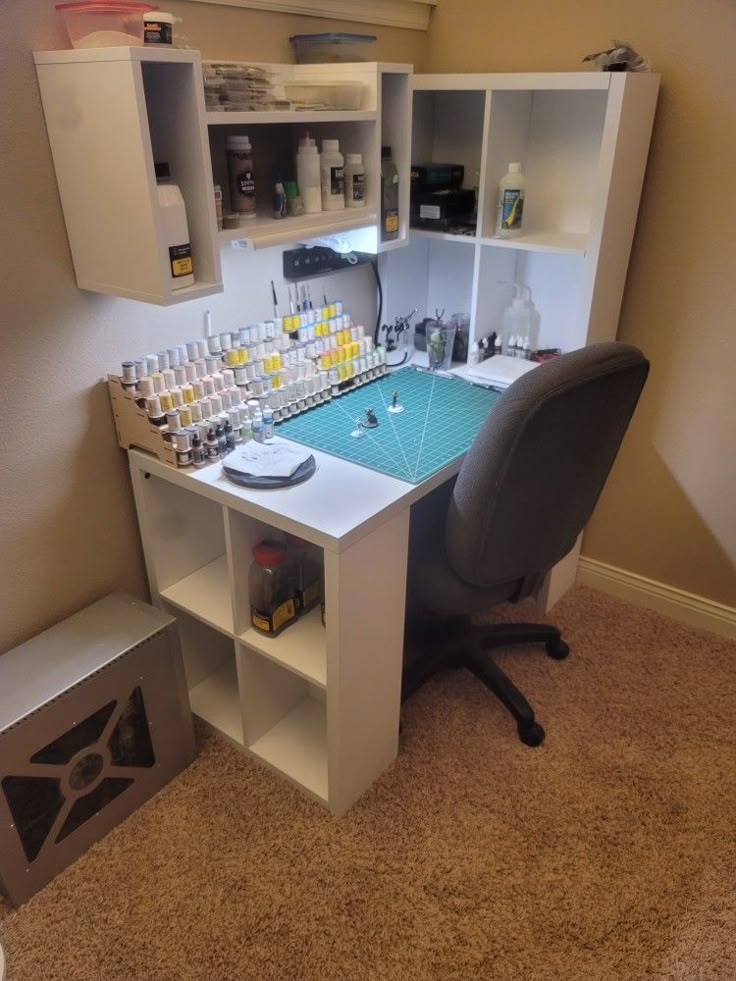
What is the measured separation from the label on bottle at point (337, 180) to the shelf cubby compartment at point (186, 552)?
0.76m

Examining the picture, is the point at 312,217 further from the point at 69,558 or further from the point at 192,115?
the point at 69,558

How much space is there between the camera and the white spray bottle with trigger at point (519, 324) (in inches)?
82.2

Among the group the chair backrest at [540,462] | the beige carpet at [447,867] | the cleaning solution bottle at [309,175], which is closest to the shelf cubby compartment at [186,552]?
the beige carpet at [447,867]

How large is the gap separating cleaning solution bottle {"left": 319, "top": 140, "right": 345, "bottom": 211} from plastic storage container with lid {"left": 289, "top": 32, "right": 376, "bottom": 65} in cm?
20

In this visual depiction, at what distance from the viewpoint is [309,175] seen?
159 cm

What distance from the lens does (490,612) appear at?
2.24m

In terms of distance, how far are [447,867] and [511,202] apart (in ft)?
5.15

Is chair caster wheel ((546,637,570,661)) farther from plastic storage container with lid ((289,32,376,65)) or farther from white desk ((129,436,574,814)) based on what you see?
plastic storage container with lid ((289,32,376,65))

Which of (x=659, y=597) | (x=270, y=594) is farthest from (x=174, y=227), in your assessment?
(x=659, y=597)

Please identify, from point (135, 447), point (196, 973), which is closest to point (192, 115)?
point (135, 447)

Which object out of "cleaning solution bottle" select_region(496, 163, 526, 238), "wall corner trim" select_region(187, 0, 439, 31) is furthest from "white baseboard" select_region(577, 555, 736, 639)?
"wall corner trim" select_region(187, 0, 439, 31)

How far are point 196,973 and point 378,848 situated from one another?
1.36 ft

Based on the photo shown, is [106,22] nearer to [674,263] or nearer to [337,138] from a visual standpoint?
[337,138]

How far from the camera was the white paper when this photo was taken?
57.1 inches
